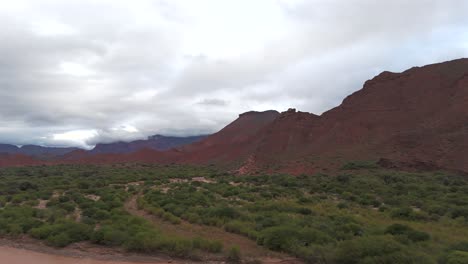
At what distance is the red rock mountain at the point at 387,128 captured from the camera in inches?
1773

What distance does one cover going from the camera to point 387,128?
57.8m

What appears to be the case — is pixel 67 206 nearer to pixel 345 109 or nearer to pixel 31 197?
pixel 31 197

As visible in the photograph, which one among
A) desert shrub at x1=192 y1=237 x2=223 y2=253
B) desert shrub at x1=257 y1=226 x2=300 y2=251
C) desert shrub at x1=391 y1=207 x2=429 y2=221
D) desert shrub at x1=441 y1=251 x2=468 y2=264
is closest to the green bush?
desert shrub at x1=192 y1=237 x2=223 y2=253

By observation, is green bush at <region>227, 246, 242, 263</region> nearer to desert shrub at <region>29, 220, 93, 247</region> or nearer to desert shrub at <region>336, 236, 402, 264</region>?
desert shrub at <region>336, 236, 402, 264</region>

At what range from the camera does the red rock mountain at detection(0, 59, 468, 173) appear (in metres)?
45.0

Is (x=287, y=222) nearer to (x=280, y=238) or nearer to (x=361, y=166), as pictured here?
(x=280, y=238)

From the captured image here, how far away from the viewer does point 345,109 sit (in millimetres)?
69438

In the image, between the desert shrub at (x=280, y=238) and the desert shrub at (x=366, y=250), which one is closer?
the desert shrub at (x=366, y=250)

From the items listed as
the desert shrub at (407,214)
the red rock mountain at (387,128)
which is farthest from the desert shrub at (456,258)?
the red rock mountain at (387,128)

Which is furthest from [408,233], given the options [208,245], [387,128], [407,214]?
[387,128]

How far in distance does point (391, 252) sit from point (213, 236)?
5.90 meters

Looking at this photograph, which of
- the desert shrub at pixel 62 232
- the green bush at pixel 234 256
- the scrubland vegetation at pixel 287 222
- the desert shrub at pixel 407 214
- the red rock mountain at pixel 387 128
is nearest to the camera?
the scrubland vegetation at pixel 287 222

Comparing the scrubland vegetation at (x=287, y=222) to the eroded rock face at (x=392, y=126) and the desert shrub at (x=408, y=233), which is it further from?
the eroded rock face at (x=392, y=126)

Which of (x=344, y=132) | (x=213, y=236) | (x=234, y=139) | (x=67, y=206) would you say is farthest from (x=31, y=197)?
(x=234, y=139)
